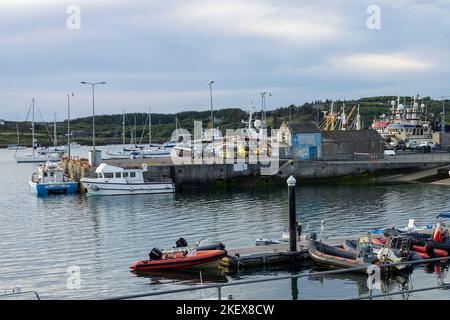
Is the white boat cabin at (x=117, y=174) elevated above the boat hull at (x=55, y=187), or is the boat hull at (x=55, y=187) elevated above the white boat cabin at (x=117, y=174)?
the white boat cabin at (x=117, y=174)

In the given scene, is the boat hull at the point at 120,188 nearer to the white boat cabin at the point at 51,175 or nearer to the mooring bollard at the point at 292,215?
the white boat cabin at the point at 51,175

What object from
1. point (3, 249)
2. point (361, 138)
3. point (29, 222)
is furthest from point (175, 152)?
point (3, 249)

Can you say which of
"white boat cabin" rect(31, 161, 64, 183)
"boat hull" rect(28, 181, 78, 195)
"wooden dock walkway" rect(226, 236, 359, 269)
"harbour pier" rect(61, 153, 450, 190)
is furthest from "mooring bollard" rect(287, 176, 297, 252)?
"white boat cabin" rect(31, 161, 64, 183)

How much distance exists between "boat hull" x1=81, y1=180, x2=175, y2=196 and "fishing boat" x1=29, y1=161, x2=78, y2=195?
319 centimetres

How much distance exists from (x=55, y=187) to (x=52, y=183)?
46 centimetres

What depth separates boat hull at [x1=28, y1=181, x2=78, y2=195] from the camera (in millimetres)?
62312

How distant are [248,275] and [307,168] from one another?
129ft

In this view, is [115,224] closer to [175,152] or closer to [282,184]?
[282,184]

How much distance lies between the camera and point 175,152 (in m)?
95.4

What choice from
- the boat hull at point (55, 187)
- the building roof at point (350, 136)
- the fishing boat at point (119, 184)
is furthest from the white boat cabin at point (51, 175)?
the building roof at point (350, 136)

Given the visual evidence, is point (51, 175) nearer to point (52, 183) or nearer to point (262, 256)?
point (52, 183)

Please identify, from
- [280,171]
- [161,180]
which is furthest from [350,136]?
[161,180]

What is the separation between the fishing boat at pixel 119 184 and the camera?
5975cm

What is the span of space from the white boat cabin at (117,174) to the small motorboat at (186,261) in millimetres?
32119
